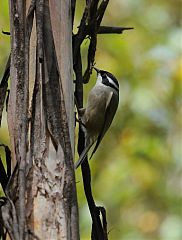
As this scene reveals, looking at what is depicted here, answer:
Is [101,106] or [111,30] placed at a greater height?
[111,30]

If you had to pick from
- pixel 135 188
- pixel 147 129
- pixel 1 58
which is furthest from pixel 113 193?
pixel 1 58

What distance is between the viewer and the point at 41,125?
128 centimetres

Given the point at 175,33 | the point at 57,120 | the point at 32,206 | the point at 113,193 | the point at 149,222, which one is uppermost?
the point at 57,120

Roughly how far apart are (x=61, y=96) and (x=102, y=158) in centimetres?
282

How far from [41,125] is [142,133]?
2.88 metres

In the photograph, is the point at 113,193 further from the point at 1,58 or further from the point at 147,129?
the point at 1,58

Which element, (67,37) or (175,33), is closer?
(67,37)

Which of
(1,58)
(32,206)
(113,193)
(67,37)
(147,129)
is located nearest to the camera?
(32,206)

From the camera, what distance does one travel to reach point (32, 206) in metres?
1.24

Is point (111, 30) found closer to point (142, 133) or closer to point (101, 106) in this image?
point (101, 106)

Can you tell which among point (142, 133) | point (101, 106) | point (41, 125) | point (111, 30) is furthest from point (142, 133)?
point (41, 125)

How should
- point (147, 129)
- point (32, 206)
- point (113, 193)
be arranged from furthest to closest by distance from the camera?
point (147, 129) → point (113, 193) → point (32, 206)

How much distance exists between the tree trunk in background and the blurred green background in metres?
2.53

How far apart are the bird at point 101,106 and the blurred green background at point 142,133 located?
1523 mm
